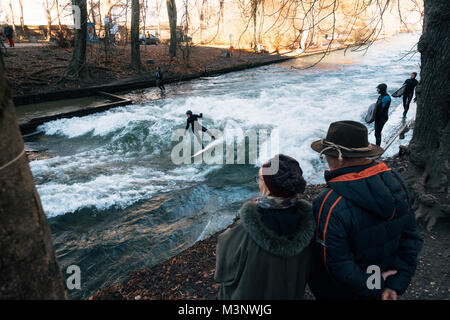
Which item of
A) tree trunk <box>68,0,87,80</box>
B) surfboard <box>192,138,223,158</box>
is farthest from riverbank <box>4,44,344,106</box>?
surfboard <box>192,138,223,158</box>

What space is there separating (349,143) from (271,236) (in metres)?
0.91

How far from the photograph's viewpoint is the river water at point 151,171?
245 inches

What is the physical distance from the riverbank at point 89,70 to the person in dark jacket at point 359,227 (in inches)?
522

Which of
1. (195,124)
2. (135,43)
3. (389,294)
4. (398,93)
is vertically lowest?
(195,124)

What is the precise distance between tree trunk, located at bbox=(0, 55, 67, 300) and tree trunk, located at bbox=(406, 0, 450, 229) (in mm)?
5275

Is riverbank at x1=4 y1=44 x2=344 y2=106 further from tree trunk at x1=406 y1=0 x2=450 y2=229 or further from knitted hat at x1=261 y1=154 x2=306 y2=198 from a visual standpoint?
knitted hat at x1=261 y1=154 x2=306 y2=198

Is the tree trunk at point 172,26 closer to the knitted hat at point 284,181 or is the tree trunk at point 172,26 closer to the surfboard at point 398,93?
the surfboard at point 398,93

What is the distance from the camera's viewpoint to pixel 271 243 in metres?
1.79

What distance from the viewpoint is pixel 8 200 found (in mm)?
1350

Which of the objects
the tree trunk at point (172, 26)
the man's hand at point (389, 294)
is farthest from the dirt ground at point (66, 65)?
the man's hand at point (389, 294)

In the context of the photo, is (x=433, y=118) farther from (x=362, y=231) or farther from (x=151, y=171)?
(x=151, y=171)

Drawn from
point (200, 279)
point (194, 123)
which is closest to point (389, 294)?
point (200, 279)

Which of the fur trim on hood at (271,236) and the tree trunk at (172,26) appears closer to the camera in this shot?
the fur trim on hood at (271,236)

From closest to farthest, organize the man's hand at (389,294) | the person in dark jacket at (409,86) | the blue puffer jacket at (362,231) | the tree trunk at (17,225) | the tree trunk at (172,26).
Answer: the tree trunk at (17,225) → the blue puffer jacket at (362,231) → the man's hand at (389,294) → the person in dark jacket at (409,86) → the tree trunk at (172,26)
